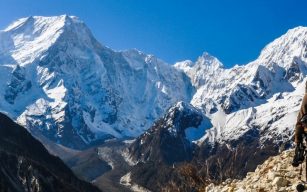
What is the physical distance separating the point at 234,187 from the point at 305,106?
7.38 meters

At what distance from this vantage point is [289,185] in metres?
28.9

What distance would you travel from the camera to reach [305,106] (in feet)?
92.0

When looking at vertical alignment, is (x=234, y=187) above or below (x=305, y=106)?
below

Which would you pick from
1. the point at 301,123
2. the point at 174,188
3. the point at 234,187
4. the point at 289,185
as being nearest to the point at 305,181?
the point at 289,185

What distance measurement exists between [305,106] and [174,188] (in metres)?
18.1

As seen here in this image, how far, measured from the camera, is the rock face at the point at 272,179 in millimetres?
29005

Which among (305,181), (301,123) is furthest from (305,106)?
(305,181)

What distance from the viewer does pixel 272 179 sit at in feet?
98.4

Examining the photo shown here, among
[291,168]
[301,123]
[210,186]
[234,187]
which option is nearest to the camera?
[301,123]

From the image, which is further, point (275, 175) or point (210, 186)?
point (210, 186)

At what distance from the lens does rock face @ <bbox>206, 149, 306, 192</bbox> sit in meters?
29.0

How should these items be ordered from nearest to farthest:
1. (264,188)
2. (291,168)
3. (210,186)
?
1. (264,188)
2. (291,168)
3. (210,186)

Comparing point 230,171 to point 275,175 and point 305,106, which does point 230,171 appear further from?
point 305,106

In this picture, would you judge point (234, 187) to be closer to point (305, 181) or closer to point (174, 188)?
point (305, 181)
